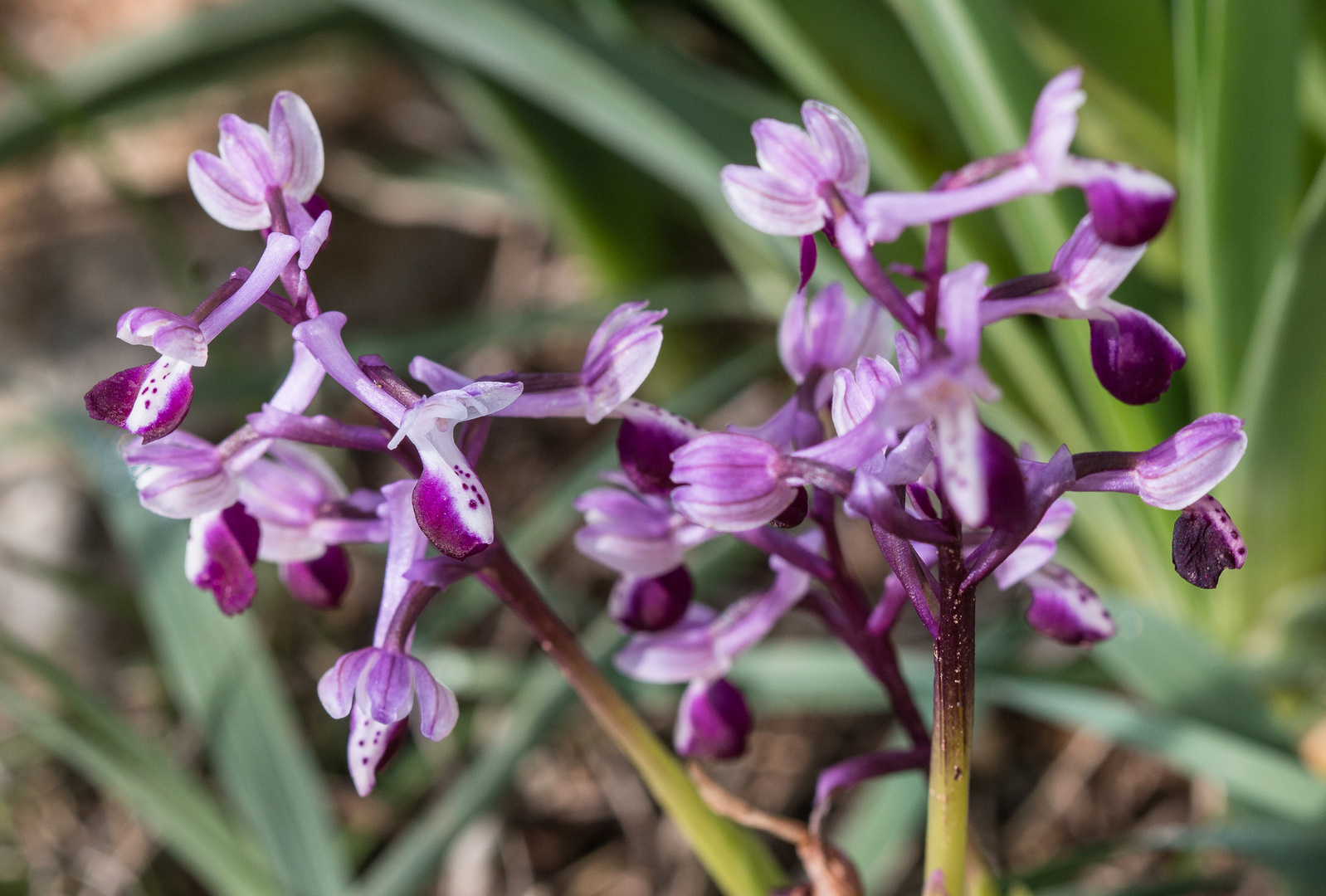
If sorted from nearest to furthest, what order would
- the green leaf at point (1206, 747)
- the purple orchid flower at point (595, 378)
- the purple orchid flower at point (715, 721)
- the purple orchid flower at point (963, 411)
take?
the purple orchid flower at point (963, 411)
the purple orchid flower at point (595, 378)
the purple orchid flower at point (715, 721)
the green leaf at point (1206, 747)

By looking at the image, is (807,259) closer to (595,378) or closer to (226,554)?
(595,378)

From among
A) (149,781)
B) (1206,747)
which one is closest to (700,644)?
(1206,747)

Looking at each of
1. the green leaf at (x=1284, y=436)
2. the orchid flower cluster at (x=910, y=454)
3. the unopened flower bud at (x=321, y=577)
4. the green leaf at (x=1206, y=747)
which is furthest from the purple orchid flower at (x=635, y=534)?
the green leaf at (x=1284, y=436)

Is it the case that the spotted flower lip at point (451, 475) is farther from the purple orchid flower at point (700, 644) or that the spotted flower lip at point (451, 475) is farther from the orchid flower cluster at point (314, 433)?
the purple orchid flower at point (700, 644)

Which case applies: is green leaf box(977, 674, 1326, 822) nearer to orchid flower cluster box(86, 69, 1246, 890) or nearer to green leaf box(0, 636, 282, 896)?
orchid flower cluster box(86, 69, 1246, 890)

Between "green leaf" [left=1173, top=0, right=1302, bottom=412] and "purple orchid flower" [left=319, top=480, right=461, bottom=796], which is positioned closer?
"purple orchid flower" [left=319, top=480, right=461, bottom=796]

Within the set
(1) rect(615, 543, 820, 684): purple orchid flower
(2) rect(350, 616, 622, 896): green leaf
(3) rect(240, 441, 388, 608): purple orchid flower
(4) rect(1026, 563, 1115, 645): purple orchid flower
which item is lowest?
(2) rect(350, 616, 622, 896): green leaf

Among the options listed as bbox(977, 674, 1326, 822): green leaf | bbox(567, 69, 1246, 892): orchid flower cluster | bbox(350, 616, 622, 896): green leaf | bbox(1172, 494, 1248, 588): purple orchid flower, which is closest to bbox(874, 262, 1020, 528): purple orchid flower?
bbox(567, 69, 1246, 892): orchid flower cluster

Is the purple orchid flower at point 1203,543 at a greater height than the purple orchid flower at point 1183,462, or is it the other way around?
the purple orchid flower at point 1183,462
